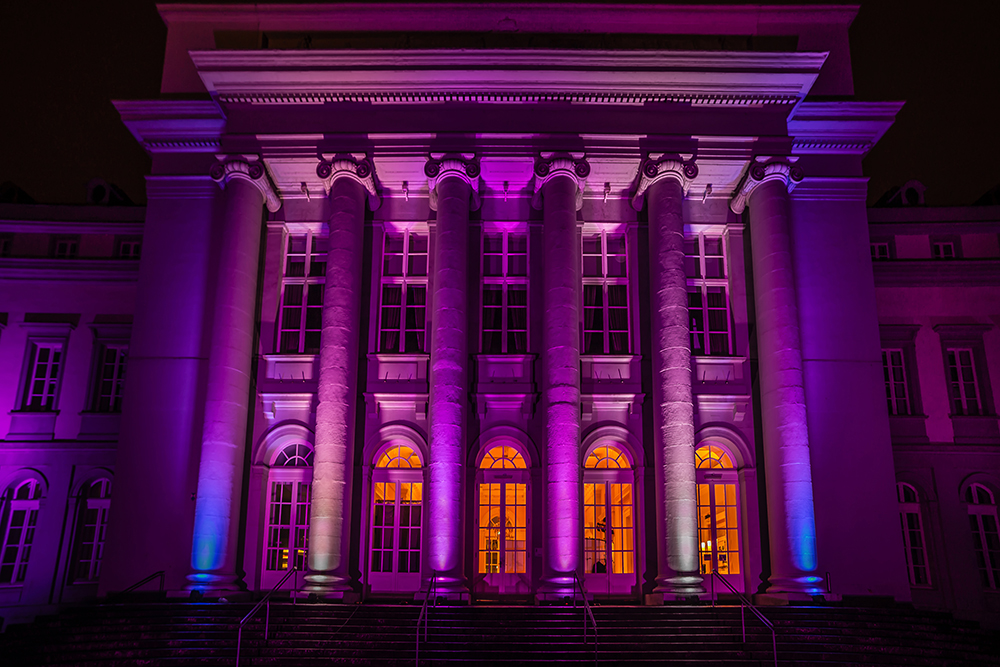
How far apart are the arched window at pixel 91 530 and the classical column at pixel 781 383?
676 inches

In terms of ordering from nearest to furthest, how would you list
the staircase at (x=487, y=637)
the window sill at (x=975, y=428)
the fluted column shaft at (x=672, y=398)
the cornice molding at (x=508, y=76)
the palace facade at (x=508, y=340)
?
the staircase at (x=487, y=637) < the fluted column shaft at (x=672, y=398) < the palace facade at (x=508, y=340) < the cornice molding at (x=508, y=76) < the window sill at (x=975, y=428)

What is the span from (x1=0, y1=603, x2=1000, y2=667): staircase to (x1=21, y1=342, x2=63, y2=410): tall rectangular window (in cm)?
863

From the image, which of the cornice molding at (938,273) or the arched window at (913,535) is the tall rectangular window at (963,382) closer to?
the cornice molding at (938,273)

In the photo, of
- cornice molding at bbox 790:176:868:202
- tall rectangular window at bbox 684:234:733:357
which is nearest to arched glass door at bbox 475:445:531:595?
tall rectangular window at bbox 684:234:733:357

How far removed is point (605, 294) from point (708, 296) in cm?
280

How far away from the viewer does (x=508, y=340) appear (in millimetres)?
22453

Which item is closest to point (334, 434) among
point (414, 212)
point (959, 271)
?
point (414, 212)

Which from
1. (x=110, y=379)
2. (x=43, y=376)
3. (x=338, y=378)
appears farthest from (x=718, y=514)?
(x=43, y=376)

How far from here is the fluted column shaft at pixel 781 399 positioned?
19484 mm

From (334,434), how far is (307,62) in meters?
9.35

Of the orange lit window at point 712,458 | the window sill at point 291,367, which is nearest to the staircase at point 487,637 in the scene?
the orange lit window at point 712,458

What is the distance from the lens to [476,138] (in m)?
22.2

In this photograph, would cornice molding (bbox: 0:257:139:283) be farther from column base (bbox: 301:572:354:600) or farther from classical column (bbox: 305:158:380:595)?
column base (bbox: 301:572:354:600)

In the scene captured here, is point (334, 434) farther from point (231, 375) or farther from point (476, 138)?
point (476, 138)
